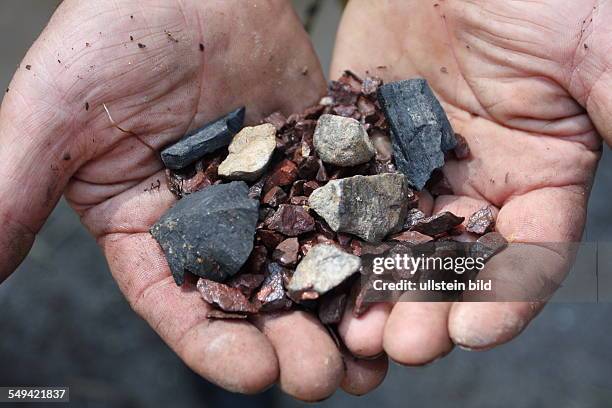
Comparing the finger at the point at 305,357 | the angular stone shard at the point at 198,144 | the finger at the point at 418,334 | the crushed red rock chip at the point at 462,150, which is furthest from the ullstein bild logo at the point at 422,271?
the angular stone shard at the point at 198,144

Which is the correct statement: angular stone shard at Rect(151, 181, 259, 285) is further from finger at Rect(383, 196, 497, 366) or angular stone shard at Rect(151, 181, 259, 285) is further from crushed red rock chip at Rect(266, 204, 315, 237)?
finger at Rect(383, 196, 497, 366)

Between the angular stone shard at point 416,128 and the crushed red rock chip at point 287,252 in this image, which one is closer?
the crushed red rock chip at point 287,252

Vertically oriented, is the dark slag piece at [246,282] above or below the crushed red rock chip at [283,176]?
below

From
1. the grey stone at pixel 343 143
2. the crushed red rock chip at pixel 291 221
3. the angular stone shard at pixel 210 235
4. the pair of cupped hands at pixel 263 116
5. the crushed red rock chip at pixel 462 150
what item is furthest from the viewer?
the crushed red rock chip at pixel 462 150

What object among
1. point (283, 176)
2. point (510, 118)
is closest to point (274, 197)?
point (283, 176)

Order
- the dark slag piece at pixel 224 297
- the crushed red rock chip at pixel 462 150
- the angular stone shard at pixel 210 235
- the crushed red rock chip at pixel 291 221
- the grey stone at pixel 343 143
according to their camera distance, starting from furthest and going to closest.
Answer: the crushed red rock chip at pixel 462 150
the grey stone at pixel 343 143
the crushed red rock chip at pixel 291 221
the angular stone shard at pixel 210 235
the dark slag piece at pixel 224 297

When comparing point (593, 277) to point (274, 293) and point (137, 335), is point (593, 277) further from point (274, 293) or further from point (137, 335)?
point (137, 335)

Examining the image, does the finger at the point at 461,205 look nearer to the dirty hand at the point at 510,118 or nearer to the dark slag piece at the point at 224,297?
the dirty hand at the point at 510,118

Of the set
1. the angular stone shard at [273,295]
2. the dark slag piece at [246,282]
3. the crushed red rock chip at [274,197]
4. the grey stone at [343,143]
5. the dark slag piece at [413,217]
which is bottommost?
the dark slag piece at [413,217]

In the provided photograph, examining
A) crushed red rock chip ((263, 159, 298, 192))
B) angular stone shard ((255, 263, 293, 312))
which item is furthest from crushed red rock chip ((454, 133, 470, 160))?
angular stone shard ((255, 263, 293, 312))
